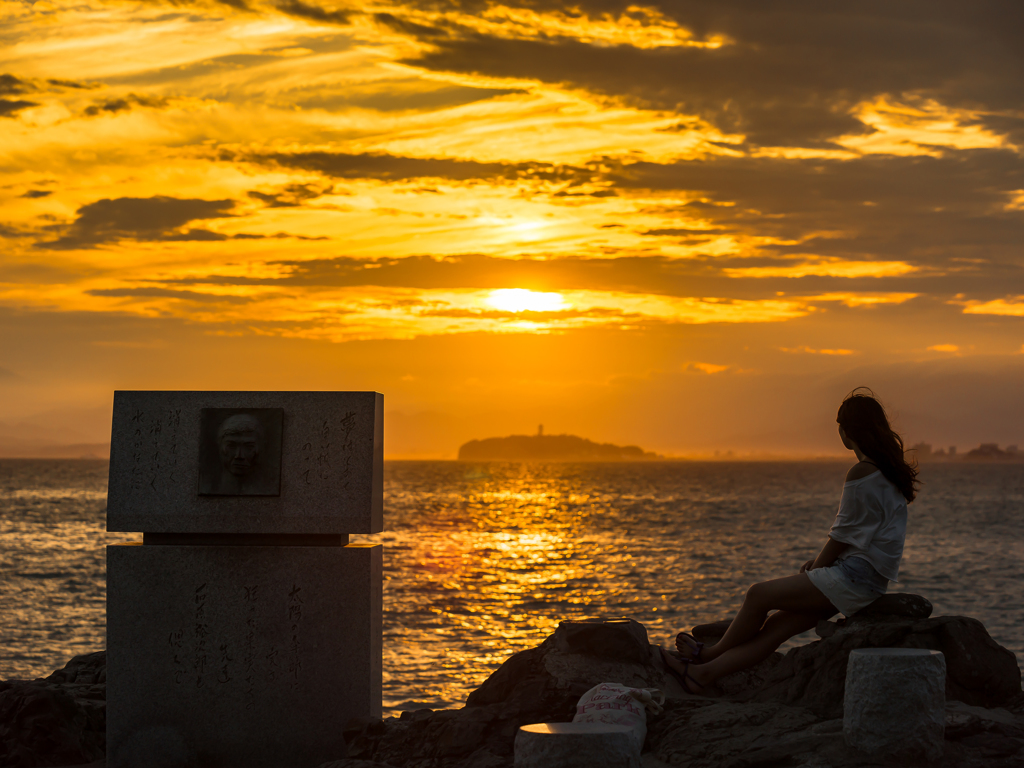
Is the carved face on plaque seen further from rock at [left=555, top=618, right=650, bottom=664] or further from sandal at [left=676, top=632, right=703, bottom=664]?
sandal at [left=676, top=632, right=703, bottom=664]

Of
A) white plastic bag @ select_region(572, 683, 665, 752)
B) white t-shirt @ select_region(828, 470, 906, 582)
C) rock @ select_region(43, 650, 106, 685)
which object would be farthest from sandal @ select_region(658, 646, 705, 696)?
rock @ select_region(43, 650, 106, 685)

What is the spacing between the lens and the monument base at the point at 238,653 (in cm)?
622

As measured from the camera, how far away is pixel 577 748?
4.28 m

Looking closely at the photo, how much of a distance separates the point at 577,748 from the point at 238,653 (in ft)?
9.49

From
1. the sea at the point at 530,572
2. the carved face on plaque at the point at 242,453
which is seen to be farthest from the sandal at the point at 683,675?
the sea at the point at 530,572

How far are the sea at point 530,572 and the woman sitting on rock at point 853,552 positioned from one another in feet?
23.9

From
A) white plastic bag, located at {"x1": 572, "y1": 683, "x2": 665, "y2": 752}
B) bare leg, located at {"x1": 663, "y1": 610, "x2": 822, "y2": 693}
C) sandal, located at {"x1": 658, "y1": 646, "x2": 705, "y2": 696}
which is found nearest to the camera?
white plastic bag, located at {"x1": 572, "y1": 683, "x2": 665, "y2": 752}

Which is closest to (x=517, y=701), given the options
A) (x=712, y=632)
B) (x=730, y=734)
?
(x=730, y=734)

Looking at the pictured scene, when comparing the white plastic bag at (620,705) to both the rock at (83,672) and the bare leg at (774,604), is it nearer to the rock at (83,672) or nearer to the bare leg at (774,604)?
the bare leg at (774,604)

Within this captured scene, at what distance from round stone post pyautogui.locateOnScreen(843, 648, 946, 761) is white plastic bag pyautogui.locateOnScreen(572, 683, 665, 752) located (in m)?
1.14

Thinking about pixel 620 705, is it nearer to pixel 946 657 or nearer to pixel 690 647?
pixel 690 647

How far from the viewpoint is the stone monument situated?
623cm

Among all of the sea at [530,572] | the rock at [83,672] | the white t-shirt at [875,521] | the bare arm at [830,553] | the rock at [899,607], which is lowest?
the sea at [530,572]

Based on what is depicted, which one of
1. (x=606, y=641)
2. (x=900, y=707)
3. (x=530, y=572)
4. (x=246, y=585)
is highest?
(x=246, y=585)
